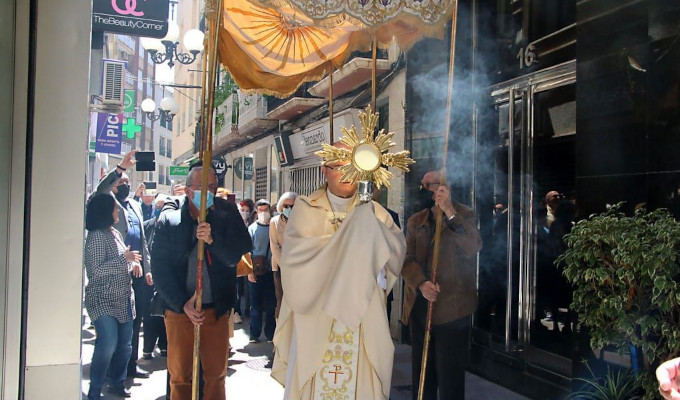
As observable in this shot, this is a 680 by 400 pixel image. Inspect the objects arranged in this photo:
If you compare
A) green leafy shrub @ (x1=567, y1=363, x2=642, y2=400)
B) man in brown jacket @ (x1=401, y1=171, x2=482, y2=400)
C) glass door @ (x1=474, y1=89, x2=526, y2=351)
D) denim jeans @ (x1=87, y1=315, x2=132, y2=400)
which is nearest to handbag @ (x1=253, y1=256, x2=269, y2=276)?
denim jeans @ (x1=87, y1=315, x2=132, y2=400)

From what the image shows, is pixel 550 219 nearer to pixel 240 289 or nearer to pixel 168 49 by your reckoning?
pixel 240 289

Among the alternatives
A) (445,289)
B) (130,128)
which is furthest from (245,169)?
(445,289)

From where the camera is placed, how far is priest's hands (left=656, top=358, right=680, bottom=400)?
6.72ft

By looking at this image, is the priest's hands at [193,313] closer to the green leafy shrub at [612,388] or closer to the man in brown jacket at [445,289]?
the man in brown jacket at [445,289]

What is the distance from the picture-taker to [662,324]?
3420 mm

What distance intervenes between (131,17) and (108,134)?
751 centimetres

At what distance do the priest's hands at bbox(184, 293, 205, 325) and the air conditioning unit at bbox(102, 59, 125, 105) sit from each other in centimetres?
841

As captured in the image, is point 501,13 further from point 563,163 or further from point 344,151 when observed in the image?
point 344,151

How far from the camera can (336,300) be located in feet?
11.4

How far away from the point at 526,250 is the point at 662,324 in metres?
2.56

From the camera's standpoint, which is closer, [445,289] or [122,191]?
[445,289]

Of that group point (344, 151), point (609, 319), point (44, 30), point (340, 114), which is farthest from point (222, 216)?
point (340, 114)

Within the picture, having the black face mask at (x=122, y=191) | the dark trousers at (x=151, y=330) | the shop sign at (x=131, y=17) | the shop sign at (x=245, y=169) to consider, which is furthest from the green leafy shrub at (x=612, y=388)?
the shop sign at (x=245, y=169)

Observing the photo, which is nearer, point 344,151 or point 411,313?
point 344,151
